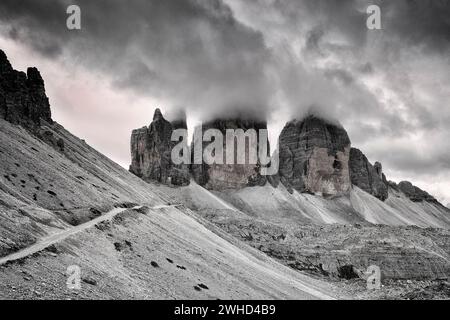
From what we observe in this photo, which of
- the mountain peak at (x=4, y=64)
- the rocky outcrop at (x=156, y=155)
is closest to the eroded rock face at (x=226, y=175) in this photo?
the rocky outcrop at (x=156, y=155)

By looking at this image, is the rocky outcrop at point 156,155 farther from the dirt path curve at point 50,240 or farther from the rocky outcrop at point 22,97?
the dirt path curve at point 50,240

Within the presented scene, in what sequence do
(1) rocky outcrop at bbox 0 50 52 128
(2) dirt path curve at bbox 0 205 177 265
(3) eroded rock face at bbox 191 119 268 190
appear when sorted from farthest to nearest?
(3) eroded rock face at bbox 191 119 268 190, (1) rocky outcrop at bbox 0 50 52 128, (2) dirt path curve at bbox 0 205 177 265

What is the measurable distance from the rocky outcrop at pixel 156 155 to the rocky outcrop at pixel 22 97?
297 feet

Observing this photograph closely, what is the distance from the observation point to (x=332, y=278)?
73938 mm

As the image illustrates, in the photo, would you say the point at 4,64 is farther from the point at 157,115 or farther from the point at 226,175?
the point at 226,175

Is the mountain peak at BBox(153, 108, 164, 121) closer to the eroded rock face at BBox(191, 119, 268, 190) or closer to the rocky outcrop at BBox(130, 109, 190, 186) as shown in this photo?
the rocky outcrop at BBox(130, 109, 190, 186)

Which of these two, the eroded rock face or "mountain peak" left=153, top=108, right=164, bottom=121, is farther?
the eroded rock face

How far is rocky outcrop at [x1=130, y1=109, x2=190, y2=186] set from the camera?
176250mm

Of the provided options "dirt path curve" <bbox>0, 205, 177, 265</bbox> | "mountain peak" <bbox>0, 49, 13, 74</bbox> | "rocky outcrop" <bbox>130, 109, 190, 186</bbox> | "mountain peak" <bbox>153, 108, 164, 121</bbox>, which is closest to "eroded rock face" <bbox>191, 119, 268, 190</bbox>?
"rocky outcrop" <bbox>130, 109, 190, 186</bbox>

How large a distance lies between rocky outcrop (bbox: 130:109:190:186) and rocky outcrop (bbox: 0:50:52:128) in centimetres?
9058

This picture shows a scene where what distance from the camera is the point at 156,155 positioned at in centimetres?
17825

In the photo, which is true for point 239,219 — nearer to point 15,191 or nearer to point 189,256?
point 189,256

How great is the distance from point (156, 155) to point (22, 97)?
105 metres
